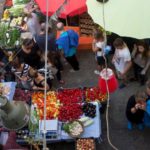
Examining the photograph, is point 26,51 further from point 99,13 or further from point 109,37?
point 99,13

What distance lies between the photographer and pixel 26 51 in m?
7.63

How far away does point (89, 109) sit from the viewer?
6.87m

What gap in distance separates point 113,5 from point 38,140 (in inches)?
117

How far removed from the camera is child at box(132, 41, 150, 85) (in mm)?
7210

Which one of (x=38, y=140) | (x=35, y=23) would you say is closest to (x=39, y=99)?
(x=38, y=140)

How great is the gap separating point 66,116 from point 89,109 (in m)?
0.49

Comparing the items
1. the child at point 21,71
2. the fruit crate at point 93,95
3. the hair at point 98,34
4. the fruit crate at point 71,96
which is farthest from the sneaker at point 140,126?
the child at point 21,71

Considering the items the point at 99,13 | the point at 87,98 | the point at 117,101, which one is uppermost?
the point at 99,13

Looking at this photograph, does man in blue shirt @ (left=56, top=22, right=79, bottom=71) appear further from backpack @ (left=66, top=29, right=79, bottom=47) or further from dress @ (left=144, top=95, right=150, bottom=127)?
dress @ (left=144, top=95, right=150, bottom=127)

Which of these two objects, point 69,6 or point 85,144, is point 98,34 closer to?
point 69,6

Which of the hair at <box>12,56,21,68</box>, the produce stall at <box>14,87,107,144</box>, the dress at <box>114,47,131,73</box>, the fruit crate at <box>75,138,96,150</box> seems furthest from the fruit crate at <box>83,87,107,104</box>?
the hair at <box>12,56,21,68</box>

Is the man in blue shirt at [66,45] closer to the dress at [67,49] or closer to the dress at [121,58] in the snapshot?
the dress at [67,49]

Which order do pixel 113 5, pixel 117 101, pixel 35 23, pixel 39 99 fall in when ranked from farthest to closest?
1. pixel 35 23
2. pixel 117 101
3. pixel 39 99
4. pixel 113 5

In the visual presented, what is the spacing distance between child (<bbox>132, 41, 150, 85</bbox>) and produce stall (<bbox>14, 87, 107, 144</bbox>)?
3.86ft
